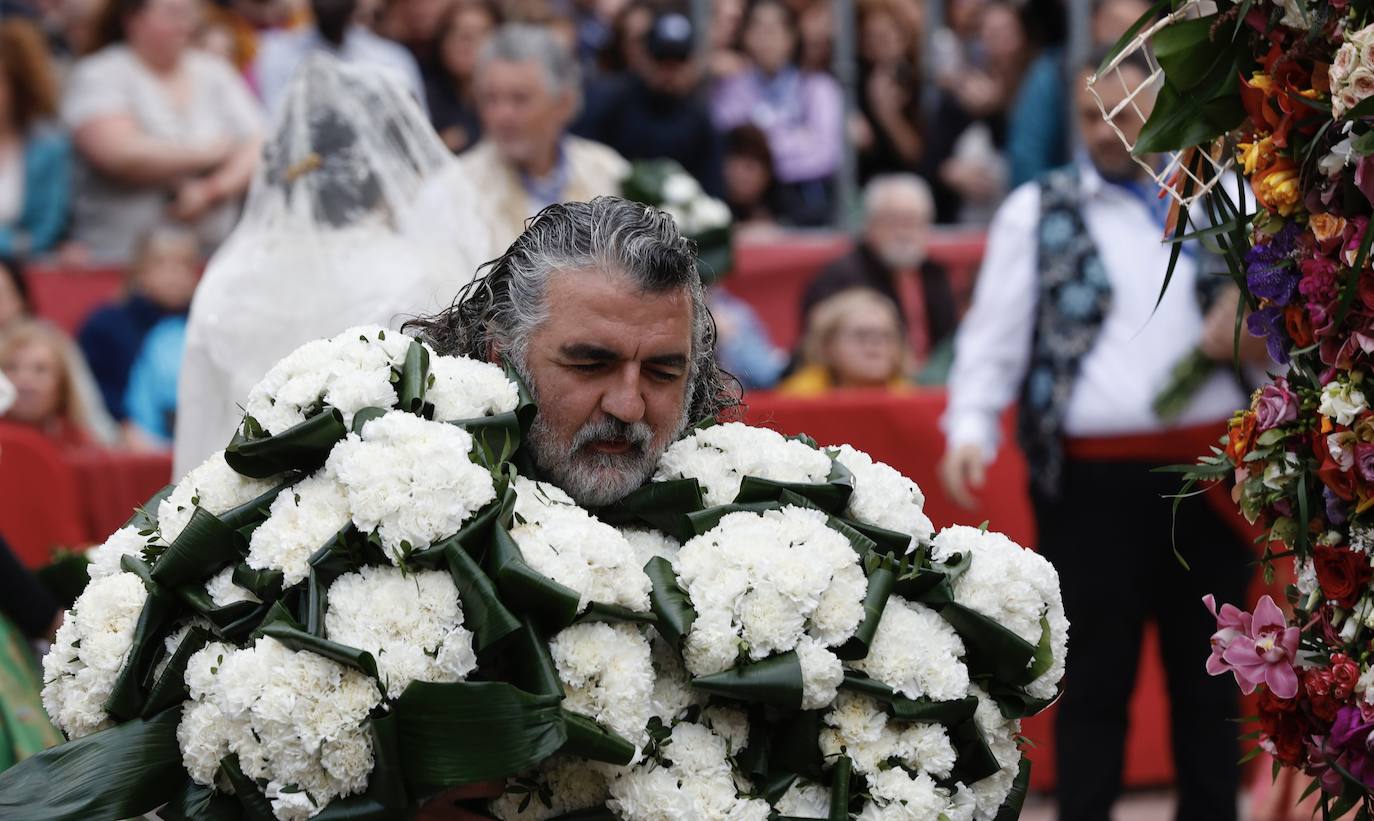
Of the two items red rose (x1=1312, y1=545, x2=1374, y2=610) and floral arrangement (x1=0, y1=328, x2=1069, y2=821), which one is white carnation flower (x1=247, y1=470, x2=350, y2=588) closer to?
floral arrangement (x1=0, y1=328, x2=1069, y2=821)

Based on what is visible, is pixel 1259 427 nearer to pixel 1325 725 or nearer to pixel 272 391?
pixel 1325 725

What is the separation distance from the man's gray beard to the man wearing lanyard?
109 inches

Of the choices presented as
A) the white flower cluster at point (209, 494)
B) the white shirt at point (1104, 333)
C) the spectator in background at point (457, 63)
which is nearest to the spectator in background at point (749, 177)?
the spectator in background at point (457, 63)

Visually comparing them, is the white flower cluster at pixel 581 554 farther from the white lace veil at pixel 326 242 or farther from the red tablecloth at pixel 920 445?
the red tablecloth at pixel 920 445

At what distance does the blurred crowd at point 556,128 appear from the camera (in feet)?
24.8

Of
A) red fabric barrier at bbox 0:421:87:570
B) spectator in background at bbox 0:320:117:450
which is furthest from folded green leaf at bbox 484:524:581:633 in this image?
spectator in background at bbox 0:320:117:450

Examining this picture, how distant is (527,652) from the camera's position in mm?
2662

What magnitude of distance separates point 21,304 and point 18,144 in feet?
4.79

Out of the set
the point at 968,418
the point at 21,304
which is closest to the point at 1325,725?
the point at 968,418

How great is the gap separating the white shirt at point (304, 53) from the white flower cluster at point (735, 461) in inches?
254

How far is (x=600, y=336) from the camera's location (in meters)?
3.13

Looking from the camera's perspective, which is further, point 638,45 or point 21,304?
point 638,45

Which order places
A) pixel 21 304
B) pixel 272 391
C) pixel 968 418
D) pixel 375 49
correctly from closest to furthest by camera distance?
pixel 272 391 → pixel 968 418 → pixel 21 304 → pixel 375 49

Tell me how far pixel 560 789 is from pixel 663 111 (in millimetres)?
7292
